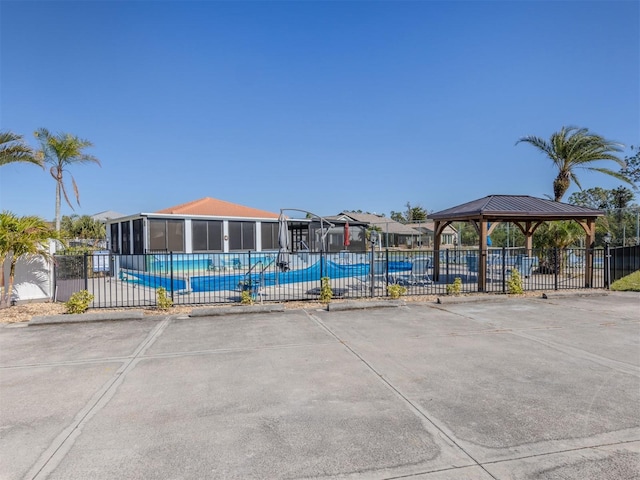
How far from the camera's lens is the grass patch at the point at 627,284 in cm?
1150

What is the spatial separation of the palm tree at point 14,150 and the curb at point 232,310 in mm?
6034

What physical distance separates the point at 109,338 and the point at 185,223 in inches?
531

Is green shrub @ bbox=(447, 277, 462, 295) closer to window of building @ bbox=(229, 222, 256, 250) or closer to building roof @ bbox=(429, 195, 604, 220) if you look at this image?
building roof @ bbox=(429, 195, 604, 220)

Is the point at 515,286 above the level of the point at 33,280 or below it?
below

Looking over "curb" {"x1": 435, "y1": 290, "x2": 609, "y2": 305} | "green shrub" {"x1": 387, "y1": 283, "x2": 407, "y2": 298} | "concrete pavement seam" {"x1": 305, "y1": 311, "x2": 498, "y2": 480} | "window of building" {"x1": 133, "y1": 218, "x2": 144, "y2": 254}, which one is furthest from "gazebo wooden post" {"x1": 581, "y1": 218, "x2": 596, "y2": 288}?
"window of building" {"x1": 133, "y1": 218, "x2": 144, "y2": 254}

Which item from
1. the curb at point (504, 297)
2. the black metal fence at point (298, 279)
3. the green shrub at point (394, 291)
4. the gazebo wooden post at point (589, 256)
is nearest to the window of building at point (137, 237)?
the black metal fence at point (298, 279)

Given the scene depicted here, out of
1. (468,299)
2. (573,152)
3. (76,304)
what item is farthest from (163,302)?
(573,152)

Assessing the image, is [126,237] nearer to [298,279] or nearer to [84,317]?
[298,279]

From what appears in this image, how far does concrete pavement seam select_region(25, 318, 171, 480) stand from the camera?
8.89ft

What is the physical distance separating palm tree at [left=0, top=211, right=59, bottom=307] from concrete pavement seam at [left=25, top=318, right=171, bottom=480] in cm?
511

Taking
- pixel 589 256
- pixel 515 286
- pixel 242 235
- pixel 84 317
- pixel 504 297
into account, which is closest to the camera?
pixel 84 317

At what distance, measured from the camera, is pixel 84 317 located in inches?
305

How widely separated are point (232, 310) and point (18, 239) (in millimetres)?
4942

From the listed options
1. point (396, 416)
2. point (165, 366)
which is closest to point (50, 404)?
point (165, 366)
